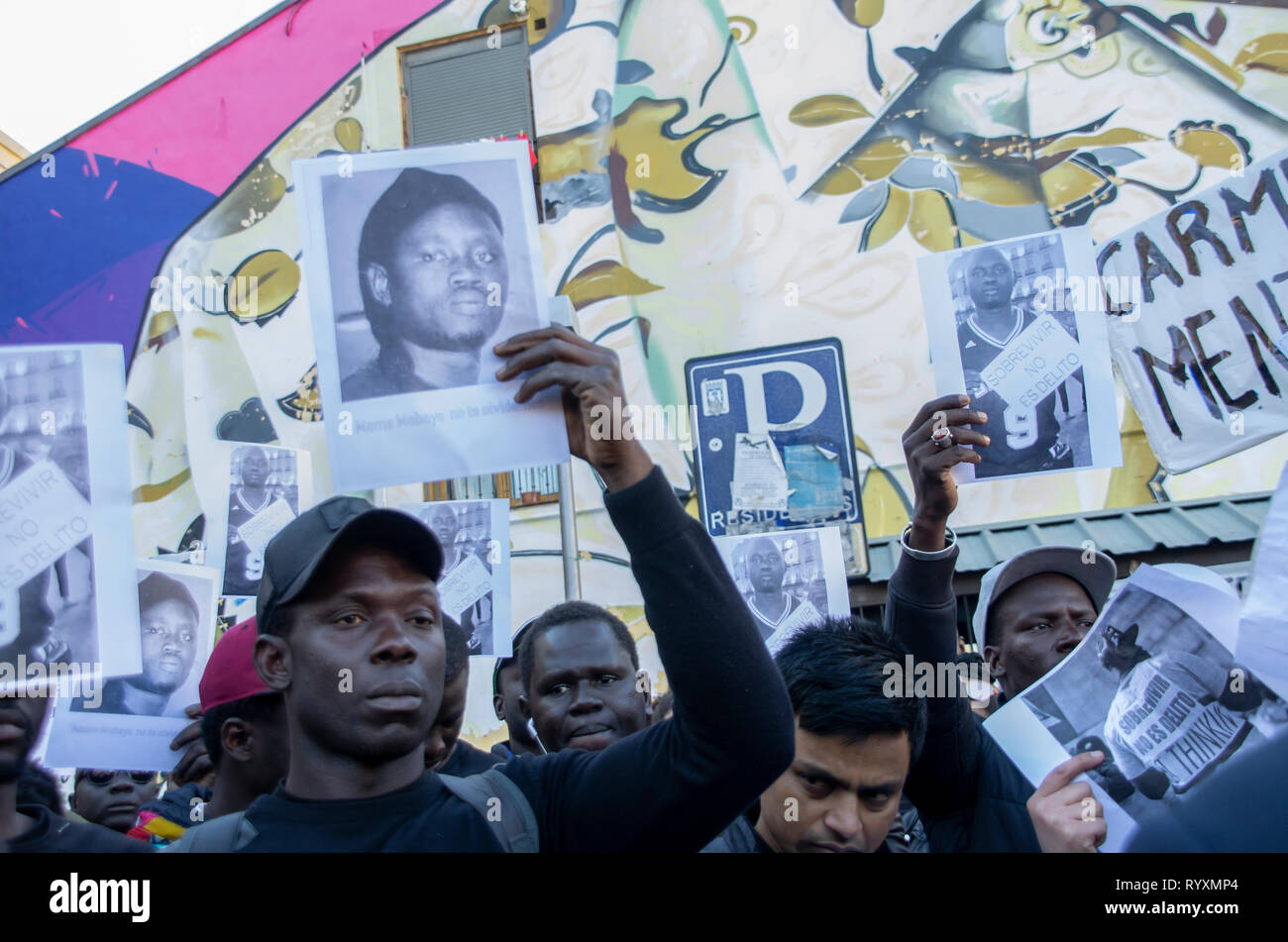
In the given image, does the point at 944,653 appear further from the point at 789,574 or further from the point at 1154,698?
the point at 789,574

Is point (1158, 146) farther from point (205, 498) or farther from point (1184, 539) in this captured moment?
point (205, 498)

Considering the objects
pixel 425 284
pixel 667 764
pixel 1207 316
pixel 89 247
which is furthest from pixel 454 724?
pixel 89 247

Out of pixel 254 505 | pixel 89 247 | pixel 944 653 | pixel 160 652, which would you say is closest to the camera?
pixel 944 653

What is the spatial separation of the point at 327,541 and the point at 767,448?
224 cm

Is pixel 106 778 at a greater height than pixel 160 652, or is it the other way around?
pixel 160 652

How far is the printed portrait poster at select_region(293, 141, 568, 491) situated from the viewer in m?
1.83

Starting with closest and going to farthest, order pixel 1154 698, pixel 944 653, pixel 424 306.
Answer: pixel 1154 698 < pixel 424 306 < pixel 944 653

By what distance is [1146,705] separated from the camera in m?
1.81

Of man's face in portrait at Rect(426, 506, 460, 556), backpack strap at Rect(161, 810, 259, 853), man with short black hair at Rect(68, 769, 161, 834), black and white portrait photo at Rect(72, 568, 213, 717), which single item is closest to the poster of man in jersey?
backpack strap at Rect(161, 810, 259, 853)

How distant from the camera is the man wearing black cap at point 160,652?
3.09 meters

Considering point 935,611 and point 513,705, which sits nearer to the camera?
point 935,611

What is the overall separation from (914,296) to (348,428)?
6343 mm

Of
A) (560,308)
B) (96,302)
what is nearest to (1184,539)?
(560,308)
